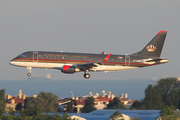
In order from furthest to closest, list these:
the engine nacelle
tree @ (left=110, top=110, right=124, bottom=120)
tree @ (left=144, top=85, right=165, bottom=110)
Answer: tree @ (left=144, top=85, right=165, bottom=110)
tree @ (left=110, top=110, right=124, bottom=120)
the engine nacelle

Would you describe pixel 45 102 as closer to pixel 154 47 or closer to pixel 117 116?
pixel 154 47

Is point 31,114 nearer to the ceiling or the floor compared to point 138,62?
nearer to the floor

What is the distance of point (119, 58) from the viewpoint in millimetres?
63062

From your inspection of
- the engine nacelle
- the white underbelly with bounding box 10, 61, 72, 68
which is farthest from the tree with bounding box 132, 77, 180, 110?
the white underbelly with bounding box 10, 61, 72, 68

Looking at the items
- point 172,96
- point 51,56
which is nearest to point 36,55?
point 51,56

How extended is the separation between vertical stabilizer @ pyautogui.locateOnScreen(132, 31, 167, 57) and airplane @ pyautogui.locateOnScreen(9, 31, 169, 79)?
1.35 meters

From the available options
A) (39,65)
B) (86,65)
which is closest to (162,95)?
(86,65)

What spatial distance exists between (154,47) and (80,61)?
17.8 m

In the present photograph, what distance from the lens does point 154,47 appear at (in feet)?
222

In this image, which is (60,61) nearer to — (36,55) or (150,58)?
(36,55)

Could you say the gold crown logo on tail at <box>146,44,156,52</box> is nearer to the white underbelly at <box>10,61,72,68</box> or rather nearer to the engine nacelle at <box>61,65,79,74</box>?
the engine nacelle at <box>61,65,79,74</box>

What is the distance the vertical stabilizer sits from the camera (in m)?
66.9

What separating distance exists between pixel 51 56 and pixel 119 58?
1390cm

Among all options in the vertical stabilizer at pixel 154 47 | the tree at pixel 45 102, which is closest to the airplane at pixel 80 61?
the vertical stabilizer at pixel 154 47
